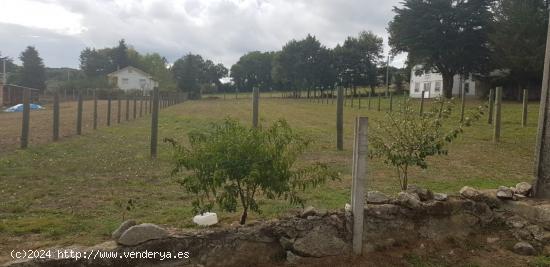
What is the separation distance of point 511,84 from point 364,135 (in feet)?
150

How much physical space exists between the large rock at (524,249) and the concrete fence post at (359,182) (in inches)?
70.1

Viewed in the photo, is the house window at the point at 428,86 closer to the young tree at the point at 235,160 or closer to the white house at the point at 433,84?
the white house at the point at 433,84

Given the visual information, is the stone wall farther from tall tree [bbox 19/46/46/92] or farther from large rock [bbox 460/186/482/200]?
tall tree [bbox 19/46/46/92]

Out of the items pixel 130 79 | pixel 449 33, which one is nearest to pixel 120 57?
pixel 130 79

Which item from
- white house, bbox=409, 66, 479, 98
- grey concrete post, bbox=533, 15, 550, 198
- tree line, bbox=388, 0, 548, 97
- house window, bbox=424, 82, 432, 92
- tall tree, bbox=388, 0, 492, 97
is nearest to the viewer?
grey concrete post, bbox=533, 15, 550, 198

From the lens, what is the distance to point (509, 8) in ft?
135

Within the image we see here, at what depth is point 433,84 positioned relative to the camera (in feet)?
204

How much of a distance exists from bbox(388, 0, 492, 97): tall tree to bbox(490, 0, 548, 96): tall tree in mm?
2152

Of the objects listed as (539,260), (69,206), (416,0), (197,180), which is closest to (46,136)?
(69,206)

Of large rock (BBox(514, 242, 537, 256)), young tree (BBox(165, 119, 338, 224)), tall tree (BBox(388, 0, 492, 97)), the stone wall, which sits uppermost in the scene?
tall tree (BBox(388, 0, 492, 97))

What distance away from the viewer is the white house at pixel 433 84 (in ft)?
183

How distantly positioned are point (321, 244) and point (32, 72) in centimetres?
7849

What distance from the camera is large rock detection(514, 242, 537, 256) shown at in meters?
5.00

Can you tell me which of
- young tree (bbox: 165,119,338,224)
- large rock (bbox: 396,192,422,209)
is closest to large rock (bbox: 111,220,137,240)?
young tree (bbox: 165,119,338,224)
